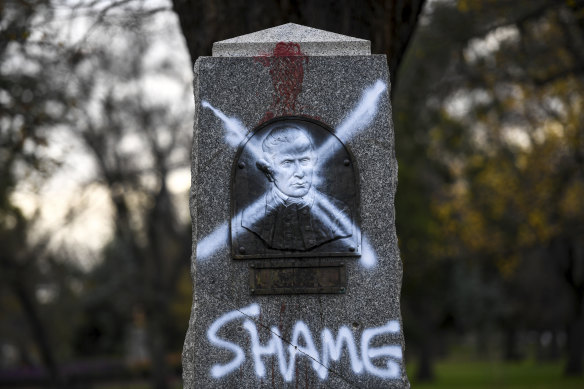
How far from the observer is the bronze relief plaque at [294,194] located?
15.9ft

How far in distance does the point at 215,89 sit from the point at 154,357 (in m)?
21.2

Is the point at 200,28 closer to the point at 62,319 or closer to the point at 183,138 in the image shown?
the point at 183,138

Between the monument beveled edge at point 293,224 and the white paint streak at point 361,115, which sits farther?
the white paint streak at point 361,115

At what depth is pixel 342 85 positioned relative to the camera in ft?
16.3

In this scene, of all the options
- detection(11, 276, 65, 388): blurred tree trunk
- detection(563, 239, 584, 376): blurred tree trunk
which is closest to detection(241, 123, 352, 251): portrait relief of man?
detection(11, 276, 65, 388): blurred tree trunk

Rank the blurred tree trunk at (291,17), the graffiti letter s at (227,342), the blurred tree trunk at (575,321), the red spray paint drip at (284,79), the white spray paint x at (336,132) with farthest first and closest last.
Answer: the blurred tree trunk at (575,321) < the blurred tree trunk at (291,17) < the red spray paint drip at (284,79) < the white spray paint x at (336,132) < the graffiti letter s at (227,342)

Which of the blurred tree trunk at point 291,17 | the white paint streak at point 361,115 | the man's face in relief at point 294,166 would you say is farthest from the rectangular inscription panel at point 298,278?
the blurred tree trunk at point 291,17

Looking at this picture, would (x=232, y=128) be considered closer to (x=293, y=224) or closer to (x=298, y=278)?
(x=293, y=224)

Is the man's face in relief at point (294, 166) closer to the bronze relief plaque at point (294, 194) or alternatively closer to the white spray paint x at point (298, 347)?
the bronze relief plaque at point (294, 194)

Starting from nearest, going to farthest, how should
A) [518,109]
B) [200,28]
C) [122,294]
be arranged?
[200,28] → [518,109] → [122,294]

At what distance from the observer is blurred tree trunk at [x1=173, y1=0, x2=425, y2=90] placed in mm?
7027

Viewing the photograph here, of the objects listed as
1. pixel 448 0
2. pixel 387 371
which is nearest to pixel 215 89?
pixel 387 371

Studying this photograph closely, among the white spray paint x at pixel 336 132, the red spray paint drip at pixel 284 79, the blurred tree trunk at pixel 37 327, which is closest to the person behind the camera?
the white spray paint x at pixel 336 132

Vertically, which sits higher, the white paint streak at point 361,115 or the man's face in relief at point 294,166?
the white paint streak at point 361,115
